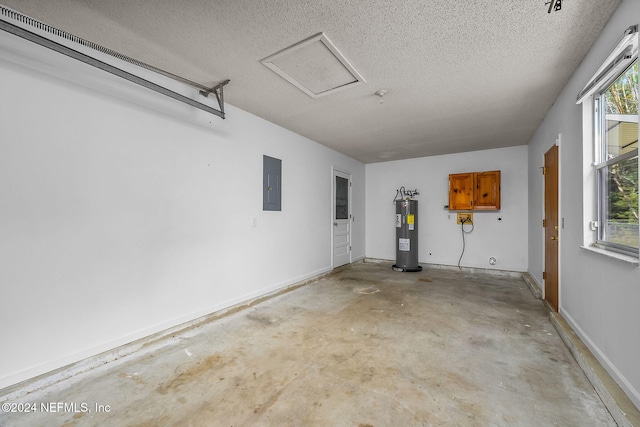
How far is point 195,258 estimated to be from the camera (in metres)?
2.94

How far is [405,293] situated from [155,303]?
329 cm

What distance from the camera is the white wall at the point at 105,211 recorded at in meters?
1.83

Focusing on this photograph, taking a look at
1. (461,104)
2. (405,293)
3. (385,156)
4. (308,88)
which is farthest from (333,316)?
(385,156)

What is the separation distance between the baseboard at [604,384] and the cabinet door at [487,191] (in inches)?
128

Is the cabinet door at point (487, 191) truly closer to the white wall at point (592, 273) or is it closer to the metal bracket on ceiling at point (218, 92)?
the white wall at point (592, 273)

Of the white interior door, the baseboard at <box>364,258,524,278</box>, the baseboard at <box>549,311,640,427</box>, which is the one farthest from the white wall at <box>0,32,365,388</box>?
the baseboard at <box>364,258,524,278</box>

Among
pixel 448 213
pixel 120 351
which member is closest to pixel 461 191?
pixel 448 213

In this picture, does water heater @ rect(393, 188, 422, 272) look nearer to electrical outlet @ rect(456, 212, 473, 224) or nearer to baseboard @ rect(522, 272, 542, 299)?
electrical outlet @ rect(456, 212, 473, 224)

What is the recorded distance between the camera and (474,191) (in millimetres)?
5480

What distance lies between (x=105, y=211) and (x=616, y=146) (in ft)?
13.1

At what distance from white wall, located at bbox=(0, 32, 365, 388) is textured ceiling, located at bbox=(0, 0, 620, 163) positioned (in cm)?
43

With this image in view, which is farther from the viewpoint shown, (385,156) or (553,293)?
(385,156)

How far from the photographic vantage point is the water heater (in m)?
5.75

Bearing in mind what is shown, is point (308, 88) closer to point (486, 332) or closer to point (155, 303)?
point (155, 303)
